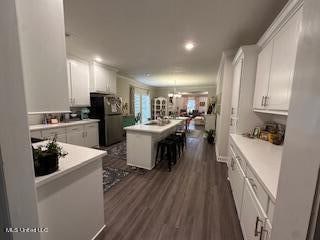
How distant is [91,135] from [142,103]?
4485 mm

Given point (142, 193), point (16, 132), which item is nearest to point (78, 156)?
point (16, 132)

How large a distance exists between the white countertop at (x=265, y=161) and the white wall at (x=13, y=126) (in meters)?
1.34

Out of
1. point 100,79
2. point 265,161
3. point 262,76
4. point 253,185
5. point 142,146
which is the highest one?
point 100,79

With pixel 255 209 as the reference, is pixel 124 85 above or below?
above

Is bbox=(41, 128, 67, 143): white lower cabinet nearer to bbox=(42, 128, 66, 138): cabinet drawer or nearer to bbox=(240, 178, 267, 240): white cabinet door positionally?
bbox=(42, 128, 66, 138): cabinet drawer

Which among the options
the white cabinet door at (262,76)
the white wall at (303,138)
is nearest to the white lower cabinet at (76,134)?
the white wall at (303,138)

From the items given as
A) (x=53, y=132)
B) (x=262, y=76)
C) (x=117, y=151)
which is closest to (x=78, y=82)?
(x=53, y=132)

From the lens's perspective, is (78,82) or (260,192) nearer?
(260,192)

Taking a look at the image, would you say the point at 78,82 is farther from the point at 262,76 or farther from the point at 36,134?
the point at 262,76

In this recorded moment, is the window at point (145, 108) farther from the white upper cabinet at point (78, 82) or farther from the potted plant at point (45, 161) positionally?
the potted plant at point (45, 161)

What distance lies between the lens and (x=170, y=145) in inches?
124

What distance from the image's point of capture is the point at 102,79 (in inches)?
182

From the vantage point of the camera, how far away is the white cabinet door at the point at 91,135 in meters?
4.06

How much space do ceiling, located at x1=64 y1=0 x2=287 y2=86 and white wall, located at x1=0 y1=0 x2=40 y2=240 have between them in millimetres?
1610
